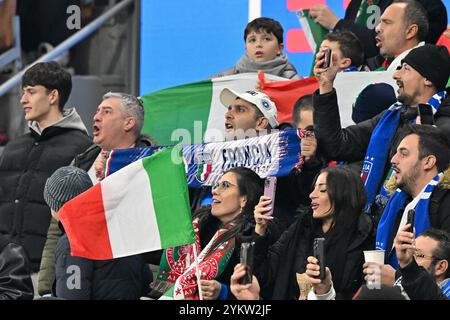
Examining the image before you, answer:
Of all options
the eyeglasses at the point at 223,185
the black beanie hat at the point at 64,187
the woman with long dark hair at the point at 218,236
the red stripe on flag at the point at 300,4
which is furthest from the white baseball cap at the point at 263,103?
the red stripe on flag at the point at 300,4

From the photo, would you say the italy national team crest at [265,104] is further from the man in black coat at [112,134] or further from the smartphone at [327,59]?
the smartphone at [327,59]

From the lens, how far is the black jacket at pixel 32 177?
9711 millimetres

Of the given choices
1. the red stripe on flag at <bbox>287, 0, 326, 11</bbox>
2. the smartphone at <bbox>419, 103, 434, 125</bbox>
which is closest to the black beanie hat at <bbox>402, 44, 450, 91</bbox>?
the smartphone at <bbox>419, 103, 434, 125</bbox>

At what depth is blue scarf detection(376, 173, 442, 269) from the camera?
8.19m

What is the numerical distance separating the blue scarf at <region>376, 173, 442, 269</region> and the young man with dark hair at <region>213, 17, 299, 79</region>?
2.60m

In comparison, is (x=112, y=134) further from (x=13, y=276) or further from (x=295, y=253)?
(x=13, y=276)

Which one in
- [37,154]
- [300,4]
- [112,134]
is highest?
[300,4]

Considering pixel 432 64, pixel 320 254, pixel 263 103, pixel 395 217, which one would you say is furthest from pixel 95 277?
pixel 432 64

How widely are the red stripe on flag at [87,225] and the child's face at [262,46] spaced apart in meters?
2.67

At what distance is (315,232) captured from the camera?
8.44 metres

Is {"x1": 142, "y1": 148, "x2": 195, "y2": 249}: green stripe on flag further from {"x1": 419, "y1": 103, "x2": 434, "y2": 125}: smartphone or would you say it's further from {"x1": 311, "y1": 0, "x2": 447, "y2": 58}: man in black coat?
{"x1": 311, "y1": 0, "x2": 447, "y2": 58}: man in black coat

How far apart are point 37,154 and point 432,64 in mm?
2627

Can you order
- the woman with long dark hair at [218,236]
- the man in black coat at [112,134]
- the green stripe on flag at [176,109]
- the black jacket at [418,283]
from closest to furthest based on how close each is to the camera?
the black jacket at [418,283] → the woman with long dark hair at [218,236] → the man in black coat at [112,134] → the green stripe on flag at [176,109]
